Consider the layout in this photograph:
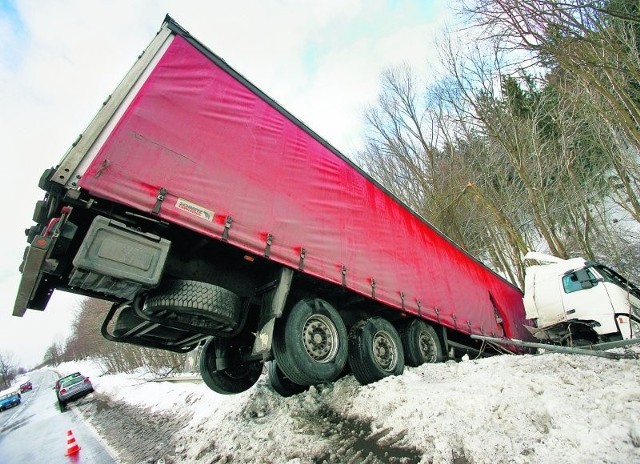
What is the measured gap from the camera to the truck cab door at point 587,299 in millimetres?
7324

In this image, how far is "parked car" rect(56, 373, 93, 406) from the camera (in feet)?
56.1

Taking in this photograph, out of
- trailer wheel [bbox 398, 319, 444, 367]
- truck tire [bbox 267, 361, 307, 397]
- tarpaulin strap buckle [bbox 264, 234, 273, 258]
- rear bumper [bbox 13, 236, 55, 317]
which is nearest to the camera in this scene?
rear bumper [bbox 13, 236, 55, 317]

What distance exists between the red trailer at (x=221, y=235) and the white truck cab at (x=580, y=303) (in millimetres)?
4420

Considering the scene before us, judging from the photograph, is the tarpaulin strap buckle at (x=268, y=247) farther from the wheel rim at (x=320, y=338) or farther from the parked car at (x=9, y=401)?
the parked car at (x=9, y=401)

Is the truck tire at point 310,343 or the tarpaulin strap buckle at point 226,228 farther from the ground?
the tarpaulin strap buckle at point 226,228

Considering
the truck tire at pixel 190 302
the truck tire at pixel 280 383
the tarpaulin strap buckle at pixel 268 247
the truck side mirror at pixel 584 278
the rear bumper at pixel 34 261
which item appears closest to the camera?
the rear bumper at pixel 34 261

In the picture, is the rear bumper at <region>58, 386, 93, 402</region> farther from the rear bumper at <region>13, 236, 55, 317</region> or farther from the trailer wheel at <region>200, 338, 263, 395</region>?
the rear bumper at <region>13, 236, 55, 317</region>

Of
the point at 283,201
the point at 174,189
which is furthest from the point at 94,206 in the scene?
the point at 283,201

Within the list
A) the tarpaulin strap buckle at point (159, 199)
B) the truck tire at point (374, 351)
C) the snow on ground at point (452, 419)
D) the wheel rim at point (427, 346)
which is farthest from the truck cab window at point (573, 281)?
the tarpaulin strap buckle at point (159, 199)

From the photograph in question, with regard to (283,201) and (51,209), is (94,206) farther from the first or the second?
(283,201)

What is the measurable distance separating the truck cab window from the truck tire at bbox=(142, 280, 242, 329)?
849 centimetres

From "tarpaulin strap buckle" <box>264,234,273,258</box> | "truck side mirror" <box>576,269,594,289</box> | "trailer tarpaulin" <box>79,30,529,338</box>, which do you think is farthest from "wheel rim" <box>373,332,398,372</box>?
"truck side mirror" <box>576,269,594,289</box>

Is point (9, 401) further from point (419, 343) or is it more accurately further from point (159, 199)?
point (159, 199)

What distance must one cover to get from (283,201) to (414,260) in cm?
323
